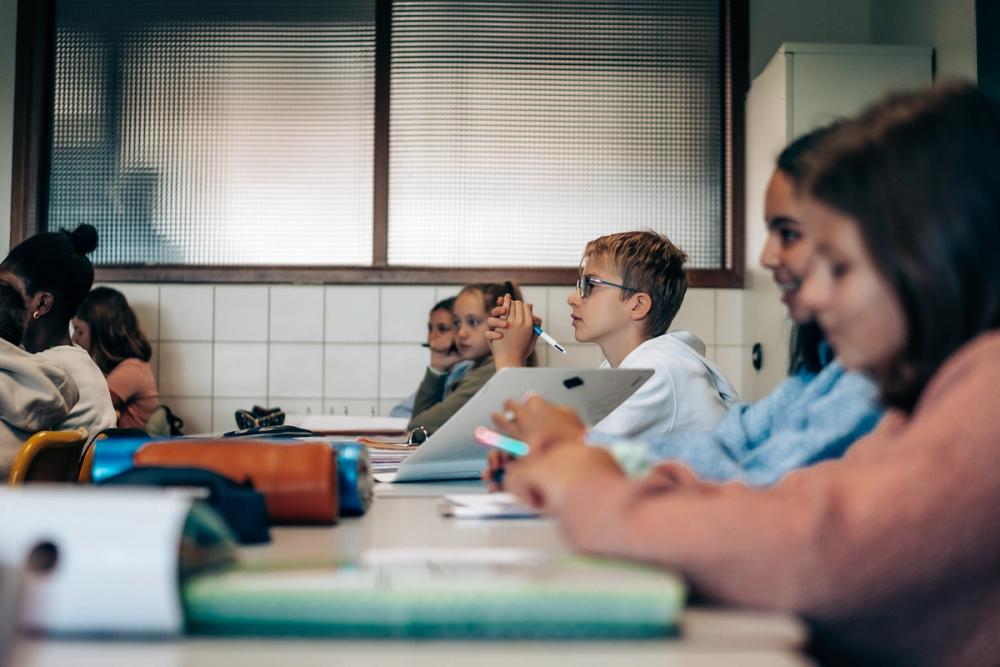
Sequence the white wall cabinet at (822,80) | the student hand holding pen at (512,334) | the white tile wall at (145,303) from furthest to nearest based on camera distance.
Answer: the white tile wall at (145,303)
the white wall cabinet at (822,80)
the student hand holding pen at (512,334)

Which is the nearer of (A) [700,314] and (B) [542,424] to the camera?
(B) [542,424]

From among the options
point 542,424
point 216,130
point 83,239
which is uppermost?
point 216,130

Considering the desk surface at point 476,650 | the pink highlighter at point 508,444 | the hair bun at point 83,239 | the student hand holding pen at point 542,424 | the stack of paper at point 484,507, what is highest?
the hair bun at point 83,239

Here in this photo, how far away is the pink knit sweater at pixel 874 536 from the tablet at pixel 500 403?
602 millimetres

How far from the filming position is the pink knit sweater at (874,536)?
1.85 ft

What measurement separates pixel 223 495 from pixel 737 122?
328 centimetres

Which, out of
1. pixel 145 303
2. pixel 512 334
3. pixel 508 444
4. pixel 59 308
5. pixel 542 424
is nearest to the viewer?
pixel 542 424

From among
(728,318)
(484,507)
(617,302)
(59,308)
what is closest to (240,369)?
(59,308)

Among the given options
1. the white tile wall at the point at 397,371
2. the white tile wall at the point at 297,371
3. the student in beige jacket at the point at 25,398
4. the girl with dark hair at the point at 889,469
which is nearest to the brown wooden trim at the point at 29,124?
the white tile wall at the point at 297,371

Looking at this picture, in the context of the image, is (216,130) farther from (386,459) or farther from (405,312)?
(386,459)

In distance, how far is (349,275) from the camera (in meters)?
3.74

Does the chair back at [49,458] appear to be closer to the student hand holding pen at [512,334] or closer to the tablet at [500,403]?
the tablet at [500,403]

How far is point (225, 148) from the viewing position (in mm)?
3766

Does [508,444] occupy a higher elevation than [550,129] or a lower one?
lower
